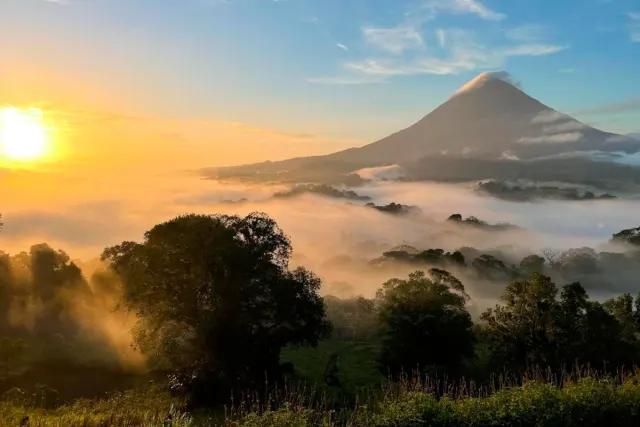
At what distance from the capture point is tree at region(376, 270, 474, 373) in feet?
139

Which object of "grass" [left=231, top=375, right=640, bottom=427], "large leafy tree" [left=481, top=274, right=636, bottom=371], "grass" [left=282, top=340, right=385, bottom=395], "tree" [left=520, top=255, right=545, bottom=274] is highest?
"grass" [left=231, top=375, right=640, bottom=427]

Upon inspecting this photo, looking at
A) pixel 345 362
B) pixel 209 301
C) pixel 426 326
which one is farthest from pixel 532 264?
pixel 209 301

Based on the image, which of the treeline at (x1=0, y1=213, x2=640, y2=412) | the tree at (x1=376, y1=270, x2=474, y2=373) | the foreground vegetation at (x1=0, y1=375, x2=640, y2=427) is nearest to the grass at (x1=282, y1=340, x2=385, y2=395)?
the treeline at (x1=0, y1=213, x2=640, y2=412)

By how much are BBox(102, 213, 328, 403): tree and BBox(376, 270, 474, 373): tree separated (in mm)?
8814

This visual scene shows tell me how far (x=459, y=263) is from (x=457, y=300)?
49628mm

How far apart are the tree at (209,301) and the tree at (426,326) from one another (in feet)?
28.9

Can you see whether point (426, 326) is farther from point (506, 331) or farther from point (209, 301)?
point (209, 301)

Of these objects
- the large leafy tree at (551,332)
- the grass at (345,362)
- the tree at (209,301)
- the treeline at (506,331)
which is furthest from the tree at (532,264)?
the tree at (209,301)

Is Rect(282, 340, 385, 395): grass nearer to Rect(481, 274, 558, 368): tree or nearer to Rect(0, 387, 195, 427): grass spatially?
Rect(481, 274, 558, 368): tree

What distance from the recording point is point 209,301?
37812mm

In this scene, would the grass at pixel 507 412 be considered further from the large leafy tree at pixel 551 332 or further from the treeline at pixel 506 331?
the large leafy tree at pixel 551 332

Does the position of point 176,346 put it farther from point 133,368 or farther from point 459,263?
point 459,263

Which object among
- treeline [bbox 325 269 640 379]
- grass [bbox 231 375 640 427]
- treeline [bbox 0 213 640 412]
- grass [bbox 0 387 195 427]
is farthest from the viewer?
treeline [bbox 325 269 640 379]

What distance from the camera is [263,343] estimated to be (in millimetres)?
37438
